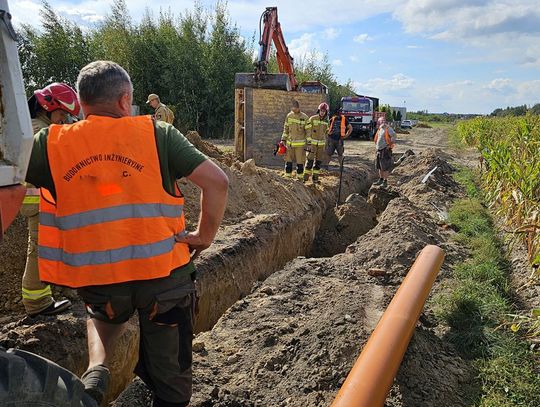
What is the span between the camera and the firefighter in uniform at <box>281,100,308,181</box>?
35.1 ft

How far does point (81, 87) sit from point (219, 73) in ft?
69.4

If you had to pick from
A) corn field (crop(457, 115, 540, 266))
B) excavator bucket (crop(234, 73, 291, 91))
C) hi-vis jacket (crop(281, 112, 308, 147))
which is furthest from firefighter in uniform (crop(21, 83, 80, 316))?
excavator bucket (crop(234, 73, 291, 91))

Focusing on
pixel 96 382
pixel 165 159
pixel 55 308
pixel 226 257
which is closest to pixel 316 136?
pixel 226 257

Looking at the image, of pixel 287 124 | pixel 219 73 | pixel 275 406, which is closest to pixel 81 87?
pixel 275 406

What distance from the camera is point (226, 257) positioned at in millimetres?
5910

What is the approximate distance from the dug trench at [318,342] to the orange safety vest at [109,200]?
1.38m

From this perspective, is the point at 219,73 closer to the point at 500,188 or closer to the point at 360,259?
the point at 500,188

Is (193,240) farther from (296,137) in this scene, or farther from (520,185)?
(296,137)

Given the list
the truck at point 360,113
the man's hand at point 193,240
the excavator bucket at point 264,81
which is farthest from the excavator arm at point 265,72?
the truck at point 360,113

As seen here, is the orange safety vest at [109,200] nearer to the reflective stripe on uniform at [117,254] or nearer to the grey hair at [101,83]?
the reflective stripe on uniform at [117,254]

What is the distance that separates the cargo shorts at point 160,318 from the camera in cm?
219

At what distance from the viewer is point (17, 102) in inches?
63.3

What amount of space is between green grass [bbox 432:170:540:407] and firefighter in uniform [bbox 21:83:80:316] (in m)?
3.34

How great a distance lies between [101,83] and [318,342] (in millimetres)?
2482
